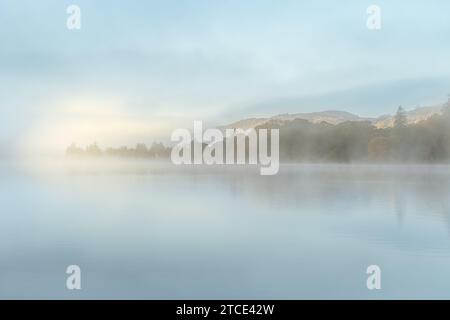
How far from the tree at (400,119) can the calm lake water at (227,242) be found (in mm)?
1158

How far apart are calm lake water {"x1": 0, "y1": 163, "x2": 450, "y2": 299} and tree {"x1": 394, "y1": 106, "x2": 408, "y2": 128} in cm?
116

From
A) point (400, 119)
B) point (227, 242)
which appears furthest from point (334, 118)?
point (227, 242)

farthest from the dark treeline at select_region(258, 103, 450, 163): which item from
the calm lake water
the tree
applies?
the calm lake water

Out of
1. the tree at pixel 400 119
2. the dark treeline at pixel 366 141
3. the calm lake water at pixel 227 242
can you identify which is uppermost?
the tree at pixel 400 119

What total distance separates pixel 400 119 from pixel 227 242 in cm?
489

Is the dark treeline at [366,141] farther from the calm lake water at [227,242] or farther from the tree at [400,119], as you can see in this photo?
the calm lake water at [227,242]

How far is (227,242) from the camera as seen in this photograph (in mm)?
3924

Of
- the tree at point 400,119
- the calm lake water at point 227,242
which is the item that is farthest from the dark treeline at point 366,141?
the calm lake water at point 227,242

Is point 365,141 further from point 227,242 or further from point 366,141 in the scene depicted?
point 227,242

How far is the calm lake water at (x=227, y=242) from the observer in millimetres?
2914

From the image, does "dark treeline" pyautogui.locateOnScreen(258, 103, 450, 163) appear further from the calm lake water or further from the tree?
the calm lake water

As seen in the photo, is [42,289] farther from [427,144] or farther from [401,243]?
[427,144]
